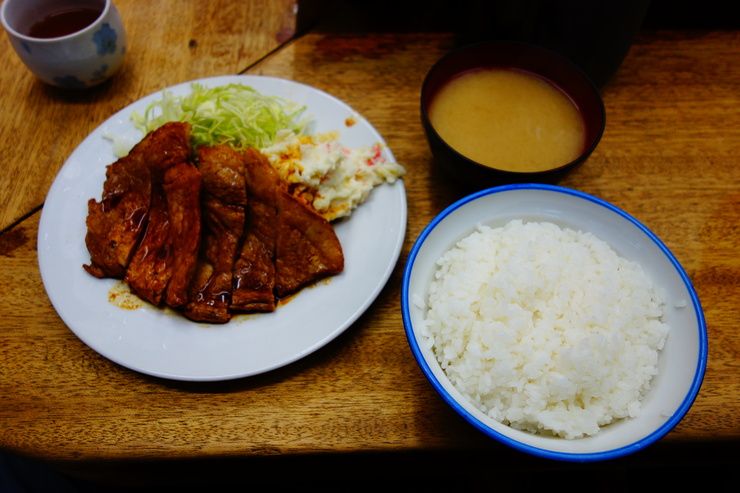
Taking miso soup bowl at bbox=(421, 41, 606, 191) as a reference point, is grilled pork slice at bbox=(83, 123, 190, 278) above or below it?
below

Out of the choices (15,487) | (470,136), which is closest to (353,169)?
(470,136)

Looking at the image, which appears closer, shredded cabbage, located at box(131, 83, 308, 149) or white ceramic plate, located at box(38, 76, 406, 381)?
white ceramic plate, located at box(38, 76, 406, 381)

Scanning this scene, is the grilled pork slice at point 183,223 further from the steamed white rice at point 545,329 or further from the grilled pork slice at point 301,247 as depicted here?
the steamed white rice at point 545,329

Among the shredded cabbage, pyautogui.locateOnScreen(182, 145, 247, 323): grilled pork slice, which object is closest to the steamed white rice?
pyautogui.locateOnScreen(182, 145, 247, 323): grilled pork slice

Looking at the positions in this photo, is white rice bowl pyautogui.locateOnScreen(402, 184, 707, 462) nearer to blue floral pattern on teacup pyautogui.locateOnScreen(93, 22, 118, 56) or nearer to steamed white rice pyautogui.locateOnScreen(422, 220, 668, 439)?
steamed white rice pyautogui.locateOnScreen(422, 220, 668, 439)

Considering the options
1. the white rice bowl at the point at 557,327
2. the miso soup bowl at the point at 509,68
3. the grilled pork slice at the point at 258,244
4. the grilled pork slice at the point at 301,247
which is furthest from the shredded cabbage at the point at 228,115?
the white rice bowl at the point at 557,327

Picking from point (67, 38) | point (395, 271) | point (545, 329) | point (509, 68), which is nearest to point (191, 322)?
point (395, 271)

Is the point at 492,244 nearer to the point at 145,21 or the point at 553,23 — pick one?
the point at 553,23

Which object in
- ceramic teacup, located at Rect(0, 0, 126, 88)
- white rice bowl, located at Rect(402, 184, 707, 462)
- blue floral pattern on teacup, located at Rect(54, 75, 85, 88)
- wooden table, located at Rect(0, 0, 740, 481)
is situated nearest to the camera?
white rice bowl, located at Rect(402, 184, 707, 462)
